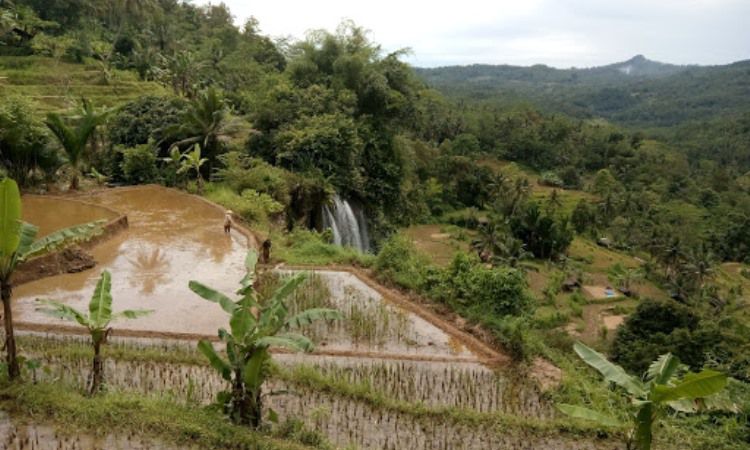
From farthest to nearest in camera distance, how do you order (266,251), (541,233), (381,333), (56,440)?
(541,233), (266,251), (381,333), (56,440)

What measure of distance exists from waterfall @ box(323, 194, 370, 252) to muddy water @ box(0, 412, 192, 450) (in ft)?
49.3

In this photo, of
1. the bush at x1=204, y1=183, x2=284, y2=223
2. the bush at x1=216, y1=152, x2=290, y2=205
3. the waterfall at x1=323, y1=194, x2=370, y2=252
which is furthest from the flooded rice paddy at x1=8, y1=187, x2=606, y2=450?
the waterfall at x1=323, y1=194, x2=370, y2=252

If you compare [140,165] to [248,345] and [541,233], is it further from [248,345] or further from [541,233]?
[541,233]

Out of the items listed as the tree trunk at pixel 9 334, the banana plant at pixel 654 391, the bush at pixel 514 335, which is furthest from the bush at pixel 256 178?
the banana plant at pixel 654 391

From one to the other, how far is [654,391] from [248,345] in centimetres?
496

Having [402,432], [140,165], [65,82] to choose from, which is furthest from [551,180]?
[402,432]

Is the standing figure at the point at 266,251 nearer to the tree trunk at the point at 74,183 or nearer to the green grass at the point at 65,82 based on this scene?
the tree trunk at the point at 74,183

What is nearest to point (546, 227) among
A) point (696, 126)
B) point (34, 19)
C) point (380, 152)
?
point (380, 152)

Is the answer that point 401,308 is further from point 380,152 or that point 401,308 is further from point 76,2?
point 76,2

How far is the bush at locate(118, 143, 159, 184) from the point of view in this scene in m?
21.8

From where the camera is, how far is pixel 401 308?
13555mm

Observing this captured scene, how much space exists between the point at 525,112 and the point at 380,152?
6299 cm

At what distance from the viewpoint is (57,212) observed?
17.1 m

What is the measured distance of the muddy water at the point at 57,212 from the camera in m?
15.9
